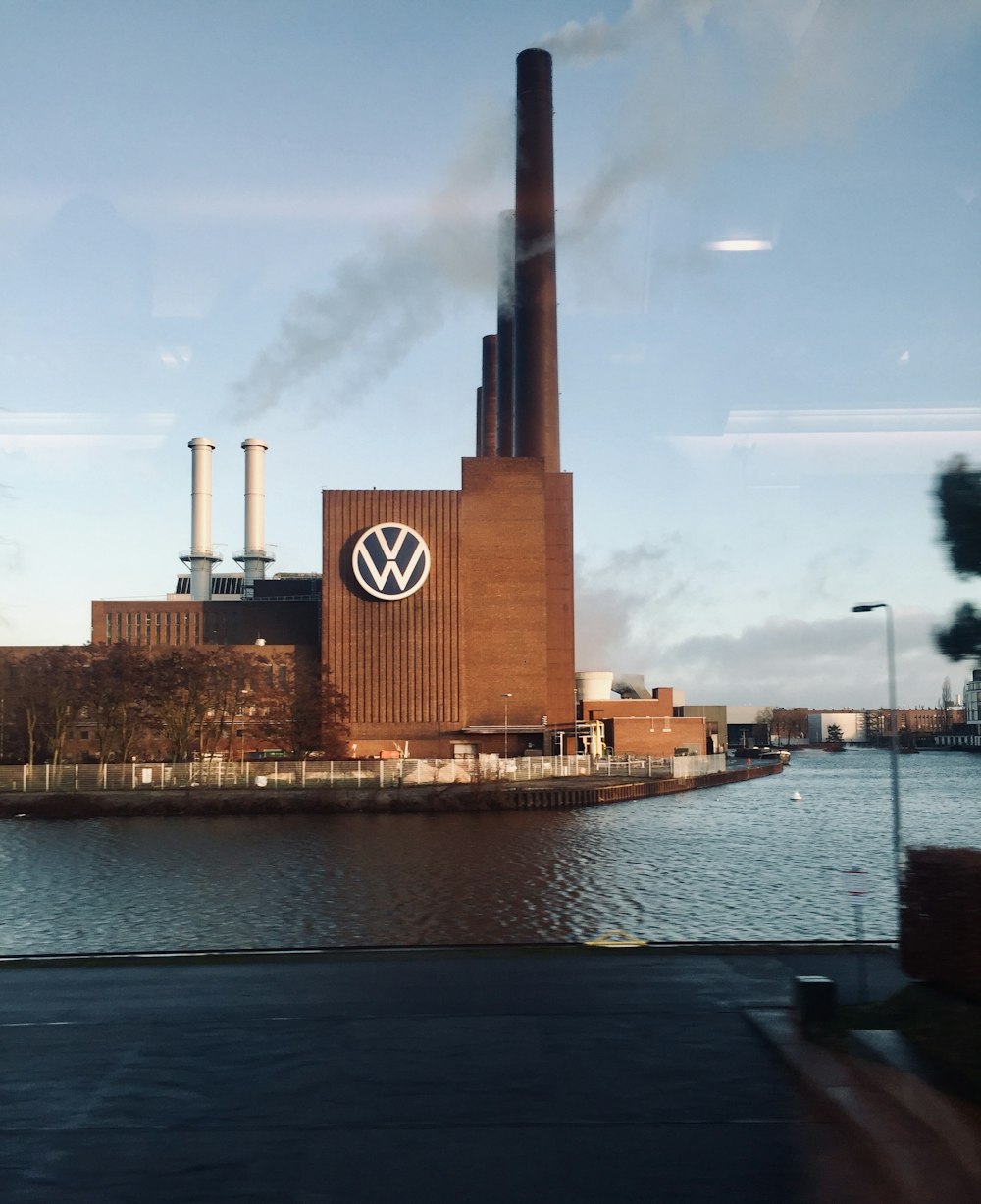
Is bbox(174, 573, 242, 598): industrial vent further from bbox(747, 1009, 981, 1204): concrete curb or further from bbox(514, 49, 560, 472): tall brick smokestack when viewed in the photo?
bbox(747, 1009, 981, 1204): concrete curb

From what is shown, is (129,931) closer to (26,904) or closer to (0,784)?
(26,904)

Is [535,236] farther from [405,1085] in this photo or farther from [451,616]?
[405,1085]

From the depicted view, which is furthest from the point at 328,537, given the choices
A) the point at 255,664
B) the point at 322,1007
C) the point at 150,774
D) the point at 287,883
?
the point at 322,1007

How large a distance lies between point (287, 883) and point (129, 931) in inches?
351

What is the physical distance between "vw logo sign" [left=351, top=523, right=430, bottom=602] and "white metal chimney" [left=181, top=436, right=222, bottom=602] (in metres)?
26.9

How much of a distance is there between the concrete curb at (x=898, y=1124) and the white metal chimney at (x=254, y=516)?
109488 mm

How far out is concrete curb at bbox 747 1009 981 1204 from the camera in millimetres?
7344

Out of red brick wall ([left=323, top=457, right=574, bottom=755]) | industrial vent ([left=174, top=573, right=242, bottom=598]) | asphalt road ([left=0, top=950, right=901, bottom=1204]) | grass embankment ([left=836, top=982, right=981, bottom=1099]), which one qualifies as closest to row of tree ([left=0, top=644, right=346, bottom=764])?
red brick wall ([left=323, top=457, right=574, bottom=755])

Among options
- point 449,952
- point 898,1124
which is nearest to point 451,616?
point 449,952

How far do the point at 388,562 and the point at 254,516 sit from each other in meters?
28.0

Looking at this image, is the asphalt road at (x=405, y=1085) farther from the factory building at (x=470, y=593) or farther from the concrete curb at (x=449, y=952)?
the factory building at (x=470, y=593)

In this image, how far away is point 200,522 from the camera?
114312 millimetres

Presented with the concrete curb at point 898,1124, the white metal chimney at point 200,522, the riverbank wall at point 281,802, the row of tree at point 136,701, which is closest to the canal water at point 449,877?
the riverbank wall at point 281,802

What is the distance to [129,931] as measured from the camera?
25078 mm
